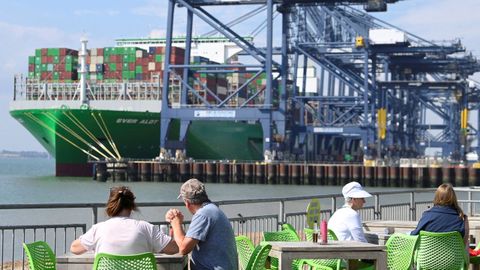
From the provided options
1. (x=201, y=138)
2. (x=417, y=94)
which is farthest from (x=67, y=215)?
(x=417, y=94)

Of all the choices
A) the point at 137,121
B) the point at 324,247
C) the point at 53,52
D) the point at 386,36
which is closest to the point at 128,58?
the point at 53,52

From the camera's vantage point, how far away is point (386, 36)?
67188 millimetres

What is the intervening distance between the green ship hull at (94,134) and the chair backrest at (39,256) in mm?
59513

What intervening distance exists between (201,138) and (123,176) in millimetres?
14136

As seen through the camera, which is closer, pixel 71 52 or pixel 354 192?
pixel 354 192

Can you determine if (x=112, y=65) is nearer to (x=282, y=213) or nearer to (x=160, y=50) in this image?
(x=160, y=50)

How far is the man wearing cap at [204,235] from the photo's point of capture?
6371mm

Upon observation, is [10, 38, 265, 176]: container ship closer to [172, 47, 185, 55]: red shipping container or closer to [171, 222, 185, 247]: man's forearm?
[172, 47, 185, 55]: red shipping container

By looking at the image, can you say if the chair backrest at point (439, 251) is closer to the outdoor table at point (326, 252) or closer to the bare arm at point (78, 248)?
the outdoor table at point (326, 252)

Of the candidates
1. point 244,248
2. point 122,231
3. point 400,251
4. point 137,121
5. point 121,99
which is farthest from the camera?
point 121,99

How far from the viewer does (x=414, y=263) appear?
26.9ft

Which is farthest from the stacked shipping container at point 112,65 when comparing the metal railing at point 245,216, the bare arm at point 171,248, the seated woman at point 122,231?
the seated woman at point 122,231

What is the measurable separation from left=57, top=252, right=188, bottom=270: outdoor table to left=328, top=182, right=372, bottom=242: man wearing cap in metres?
1.96

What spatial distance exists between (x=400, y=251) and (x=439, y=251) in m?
0.38
